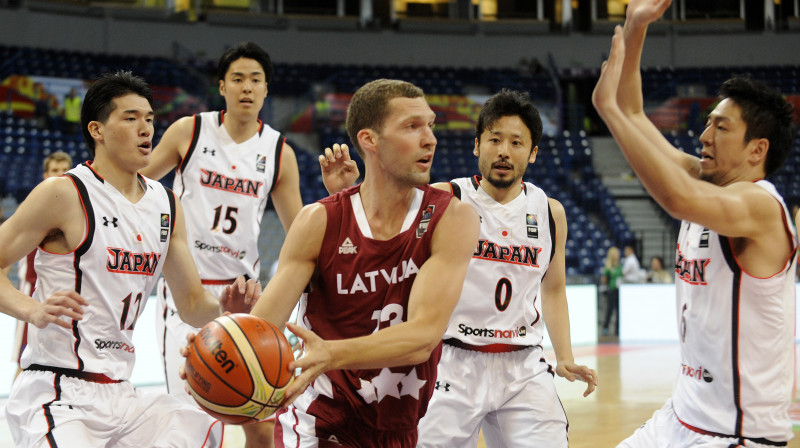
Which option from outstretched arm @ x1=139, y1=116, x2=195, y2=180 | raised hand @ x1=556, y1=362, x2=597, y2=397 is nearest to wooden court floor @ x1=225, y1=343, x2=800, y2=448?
outstretched arm @ x1=139, y1=116, x2=195, y2=180

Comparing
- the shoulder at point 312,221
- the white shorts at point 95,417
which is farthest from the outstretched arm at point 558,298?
the white shorts at point 95,417

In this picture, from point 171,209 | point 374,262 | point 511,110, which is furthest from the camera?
point 511,110

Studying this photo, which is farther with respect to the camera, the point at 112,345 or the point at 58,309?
the point at 112,345

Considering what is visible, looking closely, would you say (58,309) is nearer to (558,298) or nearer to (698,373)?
(698,373)

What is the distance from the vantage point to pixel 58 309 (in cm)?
323

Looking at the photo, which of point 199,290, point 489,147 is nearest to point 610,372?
point 489,147

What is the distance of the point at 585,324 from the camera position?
13.6 meters

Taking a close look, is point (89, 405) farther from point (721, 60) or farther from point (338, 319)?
point (721, 60)

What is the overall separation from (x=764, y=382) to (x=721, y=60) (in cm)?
2278

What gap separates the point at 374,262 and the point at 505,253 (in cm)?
137

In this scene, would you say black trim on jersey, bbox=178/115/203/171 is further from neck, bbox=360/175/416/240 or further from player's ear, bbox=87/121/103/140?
neck, bbox=360/175/416/240

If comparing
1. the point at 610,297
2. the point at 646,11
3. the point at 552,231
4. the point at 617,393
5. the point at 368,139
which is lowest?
the point at 617,393

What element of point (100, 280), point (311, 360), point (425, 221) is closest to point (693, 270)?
point (425, 221)

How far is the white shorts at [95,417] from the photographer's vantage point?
3.42 metres
